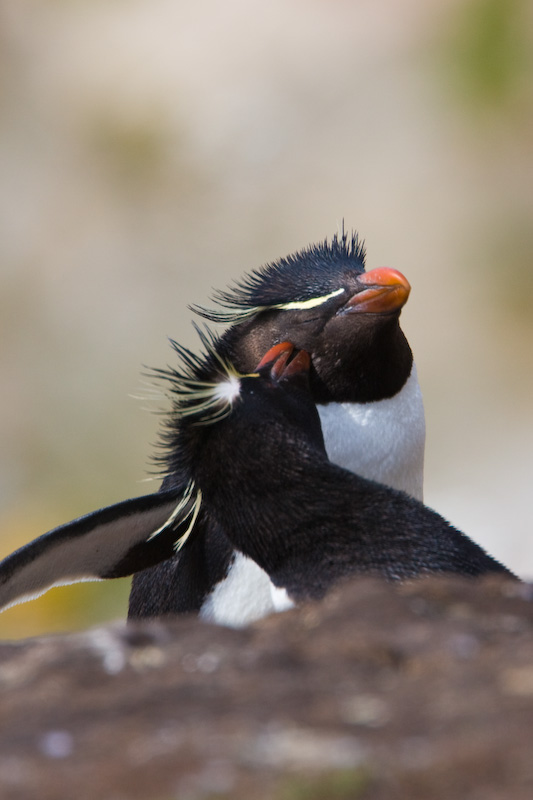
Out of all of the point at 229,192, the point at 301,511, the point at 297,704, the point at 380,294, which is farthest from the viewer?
the point at 229,192

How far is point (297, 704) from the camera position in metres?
1.07

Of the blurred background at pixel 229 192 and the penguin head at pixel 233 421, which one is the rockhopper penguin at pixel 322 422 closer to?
the penguin head at pixel 233 421

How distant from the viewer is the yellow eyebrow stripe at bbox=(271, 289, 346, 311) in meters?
2.40

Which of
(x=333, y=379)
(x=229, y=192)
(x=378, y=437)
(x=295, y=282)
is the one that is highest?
(x=229, y=192)

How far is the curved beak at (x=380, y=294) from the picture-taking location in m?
2.32

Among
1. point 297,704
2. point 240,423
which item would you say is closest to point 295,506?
point 240,423

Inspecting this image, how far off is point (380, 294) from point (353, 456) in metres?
0.36

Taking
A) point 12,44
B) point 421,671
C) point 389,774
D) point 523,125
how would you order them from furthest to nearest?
point 12,44 < point 523,125 < point 421,671 < point 389,774

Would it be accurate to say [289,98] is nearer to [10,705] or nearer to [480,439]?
[480,439]

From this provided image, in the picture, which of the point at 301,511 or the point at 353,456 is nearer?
the point at 301,511

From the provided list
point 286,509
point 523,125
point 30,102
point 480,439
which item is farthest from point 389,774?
point 30,102

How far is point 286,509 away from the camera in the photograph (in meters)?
1.84

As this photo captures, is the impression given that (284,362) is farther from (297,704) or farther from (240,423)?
(297,704)

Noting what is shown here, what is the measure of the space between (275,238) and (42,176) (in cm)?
227
